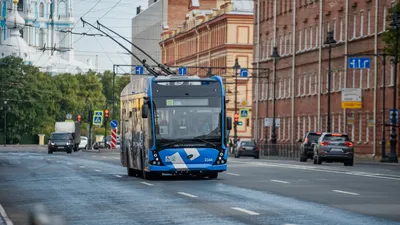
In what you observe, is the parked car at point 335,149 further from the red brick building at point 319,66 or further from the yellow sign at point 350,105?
the yellow sign at point 350,105

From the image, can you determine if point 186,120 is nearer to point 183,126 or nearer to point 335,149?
point 183,126

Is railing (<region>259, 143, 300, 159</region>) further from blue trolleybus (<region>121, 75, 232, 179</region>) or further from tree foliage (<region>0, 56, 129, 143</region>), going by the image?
tree foliage (<region>0, 56, 129, 143</region>)

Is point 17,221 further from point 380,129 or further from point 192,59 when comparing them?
point 192,59

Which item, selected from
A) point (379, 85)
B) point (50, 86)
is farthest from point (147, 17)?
point (379, 85)

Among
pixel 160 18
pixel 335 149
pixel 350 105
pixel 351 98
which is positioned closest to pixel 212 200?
pixel 335 149

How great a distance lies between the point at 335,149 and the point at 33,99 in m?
105

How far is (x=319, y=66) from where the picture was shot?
86.2 m

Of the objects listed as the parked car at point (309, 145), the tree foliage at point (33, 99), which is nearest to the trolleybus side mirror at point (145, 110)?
the parked car at point (309, 145)

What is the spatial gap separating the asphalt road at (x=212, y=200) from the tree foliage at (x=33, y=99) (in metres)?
Result: 119

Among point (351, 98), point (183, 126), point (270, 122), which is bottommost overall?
point (183, 126)

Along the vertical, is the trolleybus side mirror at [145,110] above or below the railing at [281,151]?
above

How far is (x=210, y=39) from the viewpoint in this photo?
12988cm

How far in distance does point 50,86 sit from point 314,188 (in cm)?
13914

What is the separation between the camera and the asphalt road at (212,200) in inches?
746
